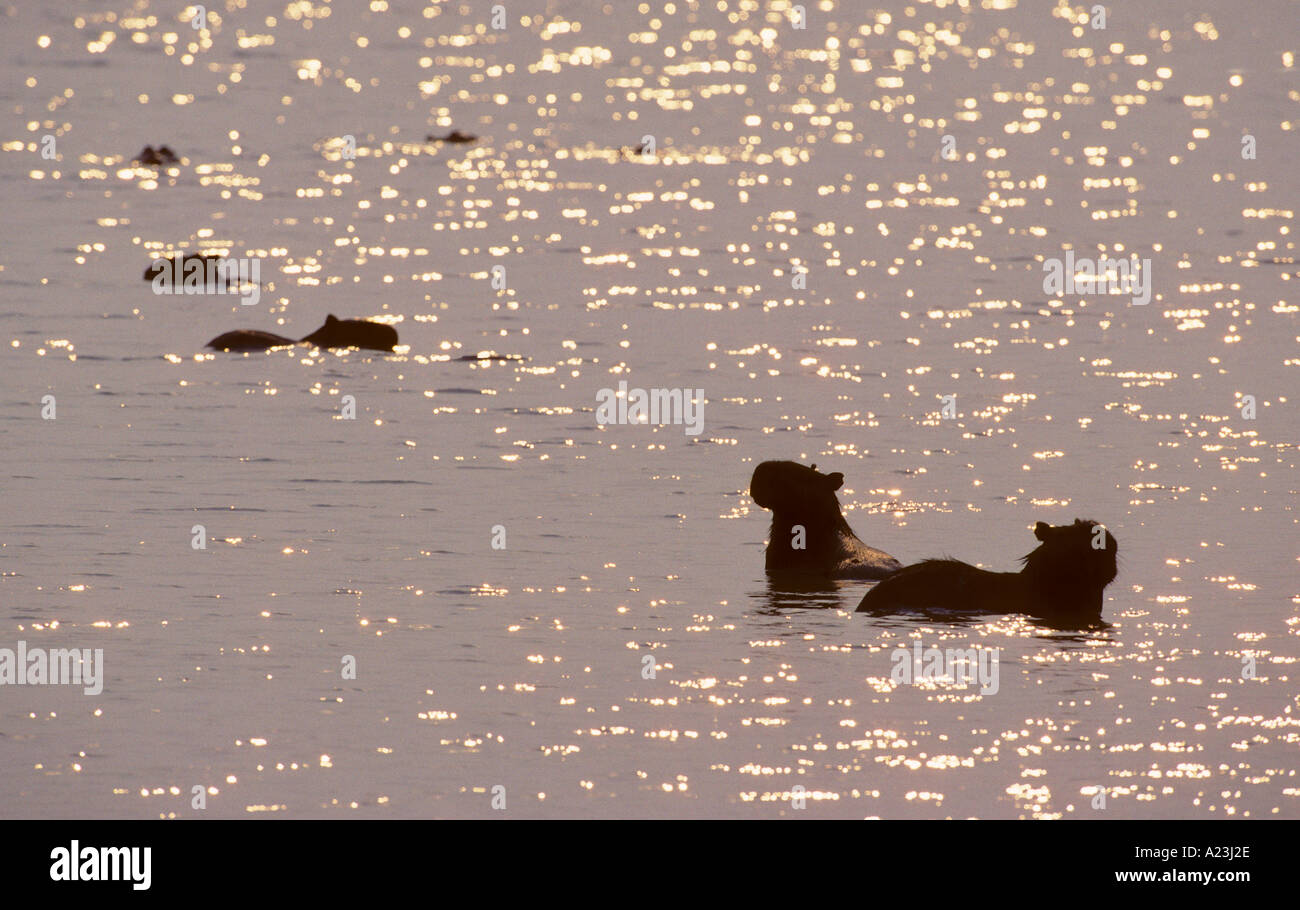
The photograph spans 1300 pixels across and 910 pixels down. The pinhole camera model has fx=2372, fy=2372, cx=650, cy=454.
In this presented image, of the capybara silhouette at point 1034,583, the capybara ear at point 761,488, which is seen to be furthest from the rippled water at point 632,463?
the capybara ear at point 761,488

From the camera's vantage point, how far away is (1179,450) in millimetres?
25688

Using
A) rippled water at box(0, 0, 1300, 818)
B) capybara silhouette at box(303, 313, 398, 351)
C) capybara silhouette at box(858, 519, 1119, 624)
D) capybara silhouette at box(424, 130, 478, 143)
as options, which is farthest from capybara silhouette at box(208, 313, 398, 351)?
capybara silhouette at box(424, 130, 478, 143)

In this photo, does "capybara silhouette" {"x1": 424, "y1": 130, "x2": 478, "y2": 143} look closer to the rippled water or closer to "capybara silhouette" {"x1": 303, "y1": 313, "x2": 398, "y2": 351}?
the rippled water

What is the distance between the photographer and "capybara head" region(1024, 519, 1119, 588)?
18234 mm

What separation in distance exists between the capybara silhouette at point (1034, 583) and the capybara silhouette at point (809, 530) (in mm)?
1711

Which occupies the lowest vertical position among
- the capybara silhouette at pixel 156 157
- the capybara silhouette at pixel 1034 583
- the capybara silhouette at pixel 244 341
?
the capybara silhouette at pixel 1034 583

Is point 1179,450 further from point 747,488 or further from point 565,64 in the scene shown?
point 565,64

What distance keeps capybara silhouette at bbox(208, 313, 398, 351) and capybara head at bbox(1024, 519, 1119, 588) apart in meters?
15.7

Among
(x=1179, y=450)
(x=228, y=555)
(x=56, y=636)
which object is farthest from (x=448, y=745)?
(x=1179, y=450)

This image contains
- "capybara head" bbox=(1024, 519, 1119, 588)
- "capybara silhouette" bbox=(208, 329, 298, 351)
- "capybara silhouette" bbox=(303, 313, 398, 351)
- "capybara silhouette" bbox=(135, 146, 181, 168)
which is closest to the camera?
"capybara head" bbox=(1024, 519, 1119, 588)

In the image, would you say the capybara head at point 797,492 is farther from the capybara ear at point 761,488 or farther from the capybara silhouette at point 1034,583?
the capybara silhouette at point 1034,583

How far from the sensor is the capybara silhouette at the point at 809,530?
66.2ft

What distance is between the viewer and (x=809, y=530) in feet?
67.3

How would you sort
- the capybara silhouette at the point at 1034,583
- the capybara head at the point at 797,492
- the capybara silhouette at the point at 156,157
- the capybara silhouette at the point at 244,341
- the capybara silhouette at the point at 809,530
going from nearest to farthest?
1. the capybara silhouette at the point at 1034,583
2. the capybara silhouette at the point at 809,530
3. the capybara head at the point at 797,492
4. the capybara silhouette at the point at 244,341
5. the capybara silhouette at the point at 156,157
